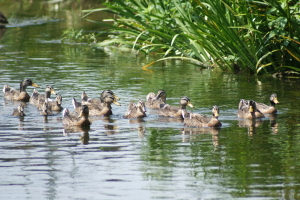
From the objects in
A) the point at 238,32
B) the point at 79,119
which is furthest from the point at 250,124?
the point at 238,32

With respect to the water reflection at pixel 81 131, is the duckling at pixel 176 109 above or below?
above

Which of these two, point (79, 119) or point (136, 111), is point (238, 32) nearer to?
point (136, 111)

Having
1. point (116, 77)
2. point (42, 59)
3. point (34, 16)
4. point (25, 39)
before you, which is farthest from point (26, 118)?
point (34, 16)

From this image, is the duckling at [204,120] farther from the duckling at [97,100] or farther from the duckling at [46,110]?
the duckling at [46,110]

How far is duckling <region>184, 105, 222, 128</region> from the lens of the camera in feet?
38.6

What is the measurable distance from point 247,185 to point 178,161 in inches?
56.3

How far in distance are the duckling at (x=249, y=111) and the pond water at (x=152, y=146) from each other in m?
0.19

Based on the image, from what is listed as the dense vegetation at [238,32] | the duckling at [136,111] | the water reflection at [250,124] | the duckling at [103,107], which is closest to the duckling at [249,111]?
the water reflection at [250,124]

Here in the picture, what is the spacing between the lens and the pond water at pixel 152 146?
796 centimetres

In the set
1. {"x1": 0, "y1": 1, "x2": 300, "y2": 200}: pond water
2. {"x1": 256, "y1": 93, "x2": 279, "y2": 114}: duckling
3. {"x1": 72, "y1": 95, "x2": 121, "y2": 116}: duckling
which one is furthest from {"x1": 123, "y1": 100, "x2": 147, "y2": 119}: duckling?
{"x1": 256, "y1": 93, "x2": 279, "y2": 114}: duckling

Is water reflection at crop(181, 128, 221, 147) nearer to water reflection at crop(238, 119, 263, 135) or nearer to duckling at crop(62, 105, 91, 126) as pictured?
water reflection at crop(238, 119, 263, 135)

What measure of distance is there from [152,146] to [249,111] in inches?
120

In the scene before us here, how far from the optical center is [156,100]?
14031 mm

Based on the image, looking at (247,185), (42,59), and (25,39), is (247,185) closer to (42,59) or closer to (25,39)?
(42,59)
